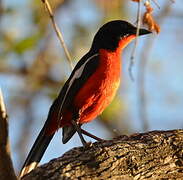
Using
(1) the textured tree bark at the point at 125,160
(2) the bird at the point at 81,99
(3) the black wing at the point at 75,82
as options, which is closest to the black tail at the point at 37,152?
(2) the bird at the point at 81,99

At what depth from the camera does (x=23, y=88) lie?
881cm

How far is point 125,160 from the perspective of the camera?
3.93 metres

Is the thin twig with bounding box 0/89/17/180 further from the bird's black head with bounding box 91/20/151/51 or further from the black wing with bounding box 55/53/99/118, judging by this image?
the bird's black head with bounding box 91/20/151/51

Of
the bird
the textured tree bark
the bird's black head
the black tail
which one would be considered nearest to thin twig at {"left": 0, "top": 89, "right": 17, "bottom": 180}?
the textured tree bark

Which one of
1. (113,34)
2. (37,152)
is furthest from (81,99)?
(113,34)

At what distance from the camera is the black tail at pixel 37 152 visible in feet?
16.0

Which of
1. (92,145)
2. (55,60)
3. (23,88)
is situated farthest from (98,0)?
(92,145)

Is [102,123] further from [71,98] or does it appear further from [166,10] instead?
[71,98]

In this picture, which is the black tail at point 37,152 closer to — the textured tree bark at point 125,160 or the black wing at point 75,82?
the black wing at point 75,82

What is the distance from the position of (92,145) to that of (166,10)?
362 centimetres

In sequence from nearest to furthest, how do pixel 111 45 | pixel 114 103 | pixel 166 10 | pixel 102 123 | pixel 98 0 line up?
pixel 111 45 → pixel 166 10 → pixel 114 103 → pixel 98 0 → pixel 102 123

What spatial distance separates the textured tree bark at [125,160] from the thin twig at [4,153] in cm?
16

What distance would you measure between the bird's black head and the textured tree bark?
4.78 feet

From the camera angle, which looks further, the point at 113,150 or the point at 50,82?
the point at 50,82
